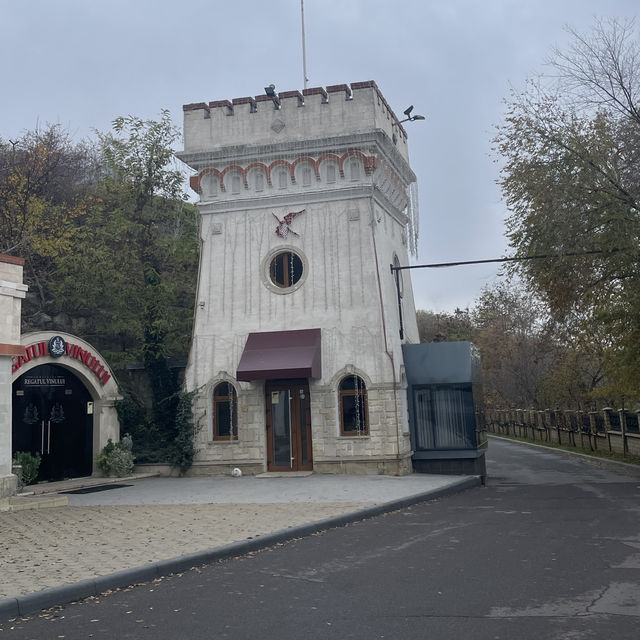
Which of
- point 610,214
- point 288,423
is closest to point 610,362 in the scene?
point 610,214

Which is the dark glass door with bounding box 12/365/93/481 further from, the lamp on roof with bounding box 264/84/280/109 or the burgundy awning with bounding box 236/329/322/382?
the lamp on roof with bounding box 264/84/280/109

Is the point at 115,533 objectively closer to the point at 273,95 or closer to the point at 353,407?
the point at 353,407

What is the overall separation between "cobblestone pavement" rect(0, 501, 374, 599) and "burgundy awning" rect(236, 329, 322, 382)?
17.2 feet

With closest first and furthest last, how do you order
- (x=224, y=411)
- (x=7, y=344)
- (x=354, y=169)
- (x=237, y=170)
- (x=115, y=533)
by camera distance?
(x=115, y=533) → (x=7, y=344) → (x=354, y=169) → (x=224, y=411) → (x=237, y=170)

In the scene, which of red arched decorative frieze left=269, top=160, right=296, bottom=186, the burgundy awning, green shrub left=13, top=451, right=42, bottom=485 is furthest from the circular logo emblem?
red arched decorative frieze left=269, top=160, right=296, bottom=186

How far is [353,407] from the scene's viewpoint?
18.6 m

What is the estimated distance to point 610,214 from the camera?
658 inches

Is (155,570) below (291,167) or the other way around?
below

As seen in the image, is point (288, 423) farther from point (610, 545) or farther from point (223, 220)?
point (610, 545)

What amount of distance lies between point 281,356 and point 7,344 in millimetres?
6919

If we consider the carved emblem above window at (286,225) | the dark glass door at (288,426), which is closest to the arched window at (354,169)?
the carved emblem above window at (286,225)

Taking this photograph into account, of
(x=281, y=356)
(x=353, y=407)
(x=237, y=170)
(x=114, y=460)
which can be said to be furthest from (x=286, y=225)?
(x=114, y=460)

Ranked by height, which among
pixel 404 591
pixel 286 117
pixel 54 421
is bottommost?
pixel 404 591

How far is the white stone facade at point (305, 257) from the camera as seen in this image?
18.5 meters
